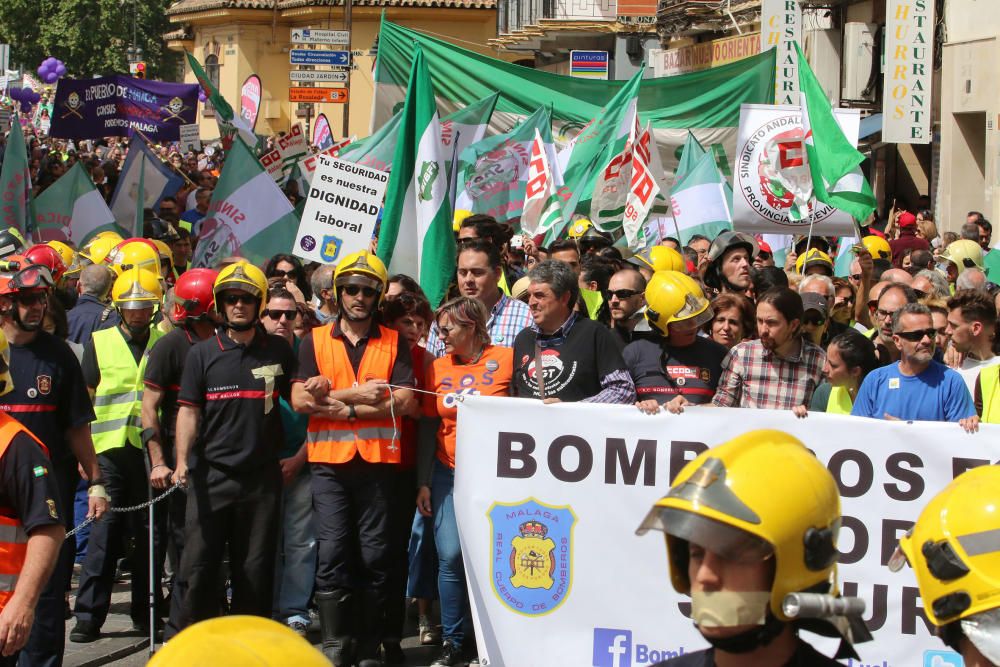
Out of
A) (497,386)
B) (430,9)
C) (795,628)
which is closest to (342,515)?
(497,386)

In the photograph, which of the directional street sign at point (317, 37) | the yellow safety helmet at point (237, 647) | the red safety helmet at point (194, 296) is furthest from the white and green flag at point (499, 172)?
the directional street sign at point (317, 37)

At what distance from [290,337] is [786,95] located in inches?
642

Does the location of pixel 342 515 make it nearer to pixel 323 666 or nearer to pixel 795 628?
pixel 795 628

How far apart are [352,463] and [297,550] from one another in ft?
4.69

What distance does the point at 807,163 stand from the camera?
1234 cm

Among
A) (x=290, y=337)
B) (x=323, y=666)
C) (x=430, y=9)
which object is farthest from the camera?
(x=430, y=9)

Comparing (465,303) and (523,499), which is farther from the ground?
(465,303)

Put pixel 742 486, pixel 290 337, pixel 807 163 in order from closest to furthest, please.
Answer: pixel 742 486, pixel 290 337, pixel 807 163

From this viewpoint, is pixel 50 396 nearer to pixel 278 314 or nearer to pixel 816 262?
pixel 278 314

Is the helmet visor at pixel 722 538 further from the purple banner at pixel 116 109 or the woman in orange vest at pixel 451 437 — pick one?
the purple banner at pixel 116 109

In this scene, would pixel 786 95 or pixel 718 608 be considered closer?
pixel 718 608

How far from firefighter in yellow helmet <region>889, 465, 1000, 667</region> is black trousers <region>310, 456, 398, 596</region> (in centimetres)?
427

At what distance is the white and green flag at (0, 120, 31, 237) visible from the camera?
44.6ft

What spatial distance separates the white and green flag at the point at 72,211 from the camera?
14.4m
